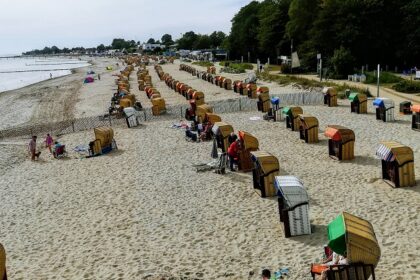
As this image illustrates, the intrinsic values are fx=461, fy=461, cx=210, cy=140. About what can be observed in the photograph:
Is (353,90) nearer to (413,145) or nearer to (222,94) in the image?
(222,94)

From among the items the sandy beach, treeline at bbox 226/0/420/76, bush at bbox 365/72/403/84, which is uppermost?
treeline at bbox 226/0/420/76

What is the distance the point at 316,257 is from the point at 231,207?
399 cm

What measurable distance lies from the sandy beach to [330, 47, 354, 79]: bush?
80.3 feet

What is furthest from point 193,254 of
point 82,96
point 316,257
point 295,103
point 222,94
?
point 82,96

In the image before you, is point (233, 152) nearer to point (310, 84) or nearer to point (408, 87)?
point (408, 87)

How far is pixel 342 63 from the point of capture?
1818 inches

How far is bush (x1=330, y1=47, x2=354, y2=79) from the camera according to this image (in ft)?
151

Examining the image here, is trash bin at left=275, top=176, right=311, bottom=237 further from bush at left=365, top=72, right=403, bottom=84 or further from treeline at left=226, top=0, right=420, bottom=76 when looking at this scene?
treeline at left=226, top=0, right=420, bottom=76

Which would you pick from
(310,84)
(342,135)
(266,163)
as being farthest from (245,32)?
(266,163)

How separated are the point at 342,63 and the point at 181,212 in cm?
3696

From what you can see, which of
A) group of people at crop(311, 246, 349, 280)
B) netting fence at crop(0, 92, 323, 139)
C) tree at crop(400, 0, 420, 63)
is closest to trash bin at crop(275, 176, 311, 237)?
group of people at crop(311, 246, 349, 280)

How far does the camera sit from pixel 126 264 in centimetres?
1049

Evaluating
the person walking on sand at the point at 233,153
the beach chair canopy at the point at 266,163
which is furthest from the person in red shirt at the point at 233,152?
the beach chair canopy at the point at 266,163

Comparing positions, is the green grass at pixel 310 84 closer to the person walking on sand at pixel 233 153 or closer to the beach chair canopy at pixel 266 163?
the person walking on sand at pixel 233 153
